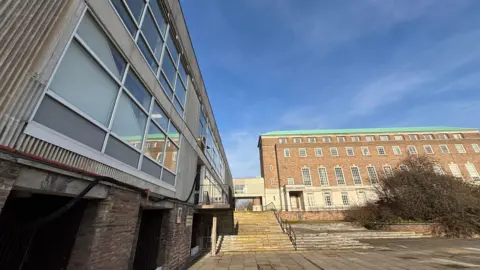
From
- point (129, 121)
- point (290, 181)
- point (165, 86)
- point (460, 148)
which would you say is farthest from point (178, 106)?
point (460, 148)

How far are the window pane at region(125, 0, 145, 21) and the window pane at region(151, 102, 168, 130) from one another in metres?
2.20

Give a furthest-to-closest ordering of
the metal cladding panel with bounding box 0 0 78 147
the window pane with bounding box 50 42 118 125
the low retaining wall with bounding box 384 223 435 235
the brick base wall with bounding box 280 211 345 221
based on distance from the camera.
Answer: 1. the brick base wall with bounding box 280 211 345 221
2. the low retaining wall with bounding box 384 223 435 235
3. the window pane with bounding box 50 42 118 125
4. the metal cladding panel with bounding box 0 0 78 147

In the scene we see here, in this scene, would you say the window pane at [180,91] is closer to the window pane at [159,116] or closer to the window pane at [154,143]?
the window pane at [159,116]

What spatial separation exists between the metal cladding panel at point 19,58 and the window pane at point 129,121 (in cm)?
153

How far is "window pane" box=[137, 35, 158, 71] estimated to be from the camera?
4797 mm

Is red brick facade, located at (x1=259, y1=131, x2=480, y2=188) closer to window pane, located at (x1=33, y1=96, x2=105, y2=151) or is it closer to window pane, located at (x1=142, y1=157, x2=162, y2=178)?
window pane, located at (x1=142, y1=157, x2=162, y2=178)

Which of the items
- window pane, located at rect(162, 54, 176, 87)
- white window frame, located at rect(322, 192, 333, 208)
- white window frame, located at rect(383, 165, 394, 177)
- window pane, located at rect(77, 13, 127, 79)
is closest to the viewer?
window pane, located at rect(77, 13, 127, 79)

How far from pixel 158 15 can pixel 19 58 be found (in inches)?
187

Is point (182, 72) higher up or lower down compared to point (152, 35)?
higher up

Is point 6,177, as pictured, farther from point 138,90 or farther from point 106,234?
point 138,90

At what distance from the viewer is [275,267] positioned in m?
7.00

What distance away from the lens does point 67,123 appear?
269 cm

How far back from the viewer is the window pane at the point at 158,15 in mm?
5543

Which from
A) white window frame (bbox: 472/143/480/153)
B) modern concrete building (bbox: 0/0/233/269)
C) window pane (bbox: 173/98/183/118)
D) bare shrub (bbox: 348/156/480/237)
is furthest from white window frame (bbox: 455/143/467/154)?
modern concrete building (bbox: 0/0/233/269)
